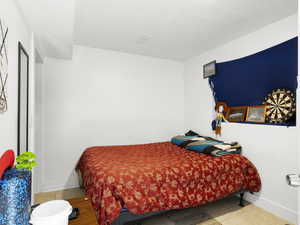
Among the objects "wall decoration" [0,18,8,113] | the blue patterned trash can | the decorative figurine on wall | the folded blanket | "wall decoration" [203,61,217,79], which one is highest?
"wall decoration" [203,61,217,79]

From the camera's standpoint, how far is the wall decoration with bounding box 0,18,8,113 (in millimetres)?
1124

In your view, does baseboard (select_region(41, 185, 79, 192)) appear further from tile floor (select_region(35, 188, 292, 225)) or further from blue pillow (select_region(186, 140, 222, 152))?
blue pillow (select_region(186, 140, 222, 152))

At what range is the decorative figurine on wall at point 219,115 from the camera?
2.85 meters

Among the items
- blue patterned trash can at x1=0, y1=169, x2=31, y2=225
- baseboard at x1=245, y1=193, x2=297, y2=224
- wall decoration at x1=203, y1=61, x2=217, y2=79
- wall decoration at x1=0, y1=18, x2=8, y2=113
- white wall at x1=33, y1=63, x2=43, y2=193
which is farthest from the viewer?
wall decoration at x1=203, y1=61, x2=217, y2=79

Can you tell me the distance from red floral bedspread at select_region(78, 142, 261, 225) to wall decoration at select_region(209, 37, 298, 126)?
2.88ft

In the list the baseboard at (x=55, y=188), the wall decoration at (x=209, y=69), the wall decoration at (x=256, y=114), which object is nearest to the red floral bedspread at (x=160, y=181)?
the wall decoration at (x=256, y=114)

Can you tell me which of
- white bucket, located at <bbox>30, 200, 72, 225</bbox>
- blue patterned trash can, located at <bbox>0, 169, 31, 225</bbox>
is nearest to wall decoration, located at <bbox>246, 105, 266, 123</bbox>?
white bucket, located at <bbox>30, 200, 72, 225</bbox>

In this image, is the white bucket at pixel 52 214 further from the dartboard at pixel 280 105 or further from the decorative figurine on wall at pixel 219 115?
the decorative figurine on wall at pixel 219 115

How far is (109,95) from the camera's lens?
3225 millimetres

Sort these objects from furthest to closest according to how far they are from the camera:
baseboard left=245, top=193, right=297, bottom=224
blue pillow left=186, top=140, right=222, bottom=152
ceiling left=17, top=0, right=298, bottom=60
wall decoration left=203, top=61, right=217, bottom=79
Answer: wall decoration left=203, top=61, right=217, bottom=79 < blue pillow left=186, top=140, right=222, bottom=152 < baseboard left=245, top=193, right=297, bottom=224 < ceiling left=17, top=0, right=298, bottom=60

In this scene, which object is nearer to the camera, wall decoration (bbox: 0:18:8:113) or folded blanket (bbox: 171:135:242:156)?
wall decoration (bbox: 0:18:8:113)

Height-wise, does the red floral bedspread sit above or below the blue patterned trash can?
below

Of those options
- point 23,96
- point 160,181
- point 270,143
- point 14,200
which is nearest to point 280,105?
point 270,143

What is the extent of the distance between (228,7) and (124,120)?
240cm
